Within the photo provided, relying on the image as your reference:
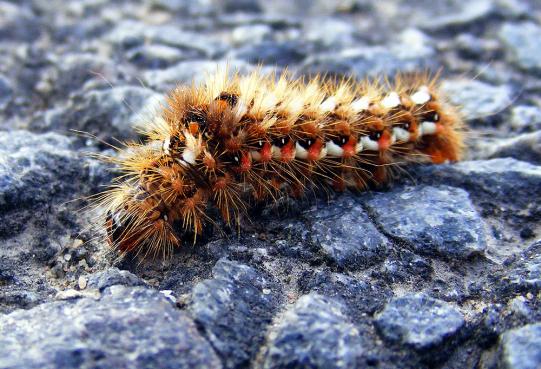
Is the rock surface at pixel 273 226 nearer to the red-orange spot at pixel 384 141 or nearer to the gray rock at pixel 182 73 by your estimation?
the gray rock at pixel 182 73

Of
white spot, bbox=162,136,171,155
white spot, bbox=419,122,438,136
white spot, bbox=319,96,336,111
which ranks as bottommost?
white spot, bbox=162,136,171,155

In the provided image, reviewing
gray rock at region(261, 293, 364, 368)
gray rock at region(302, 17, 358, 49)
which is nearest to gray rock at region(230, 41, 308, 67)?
gray rock at region(302, 17, 358, 49)

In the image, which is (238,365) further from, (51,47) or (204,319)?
(51,47)

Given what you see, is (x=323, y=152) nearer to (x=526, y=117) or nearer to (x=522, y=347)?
(x=522, y=347)

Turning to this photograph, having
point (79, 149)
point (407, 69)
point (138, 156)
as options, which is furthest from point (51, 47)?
point (407, 69)

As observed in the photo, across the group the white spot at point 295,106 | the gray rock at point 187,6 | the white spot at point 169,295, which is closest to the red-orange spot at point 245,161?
the white spot at point 295,106

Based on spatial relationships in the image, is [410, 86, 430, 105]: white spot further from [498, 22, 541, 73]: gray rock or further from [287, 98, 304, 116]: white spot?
[498, 22, 541, 73]: gray rock

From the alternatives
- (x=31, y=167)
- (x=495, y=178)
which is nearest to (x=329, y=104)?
(x=495, y=178)
